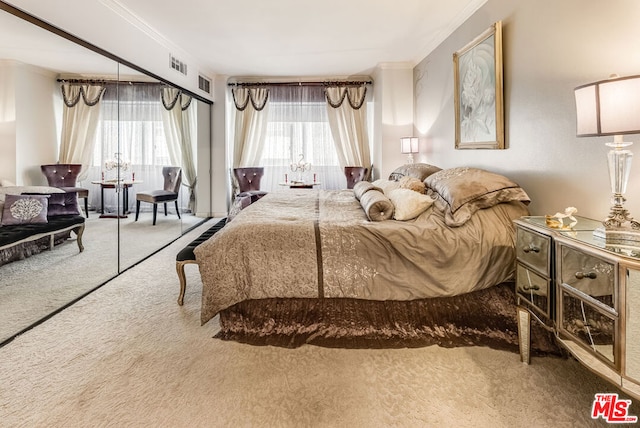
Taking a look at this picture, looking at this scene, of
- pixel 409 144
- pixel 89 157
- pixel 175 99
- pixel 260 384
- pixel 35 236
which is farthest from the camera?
pixel 409 144

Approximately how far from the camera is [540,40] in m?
2.43

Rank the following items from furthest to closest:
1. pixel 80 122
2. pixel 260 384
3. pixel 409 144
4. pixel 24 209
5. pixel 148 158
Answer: pixel 409 144
pixel 148 158
pixel 80 122
pixel 24 209
pixel 260 384

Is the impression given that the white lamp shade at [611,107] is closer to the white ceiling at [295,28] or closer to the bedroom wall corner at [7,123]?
the white ceiling at [295,28]

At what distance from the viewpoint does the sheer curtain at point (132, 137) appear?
3.27m

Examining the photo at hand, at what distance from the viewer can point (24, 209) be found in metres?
2.52

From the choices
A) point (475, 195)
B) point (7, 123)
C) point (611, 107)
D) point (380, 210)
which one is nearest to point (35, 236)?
point (7, 123)

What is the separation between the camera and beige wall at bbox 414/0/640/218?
1.85 metres

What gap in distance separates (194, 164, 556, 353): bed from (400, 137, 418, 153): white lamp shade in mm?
3043

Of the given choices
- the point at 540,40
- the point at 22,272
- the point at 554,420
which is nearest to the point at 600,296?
the point at 554,420

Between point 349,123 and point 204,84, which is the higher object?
point 204,84

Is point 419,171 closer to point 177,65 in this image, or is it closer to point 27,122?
point 27,122

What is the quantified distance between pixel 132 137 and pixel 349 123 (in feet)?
12.3

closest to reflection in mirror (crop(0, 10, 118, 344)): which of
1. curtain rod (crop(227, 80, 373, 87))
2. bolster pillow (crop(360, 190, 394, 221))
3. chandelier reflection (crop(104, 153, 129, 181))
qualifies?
chandelier reflection (crop(104, 153, 129, 181))

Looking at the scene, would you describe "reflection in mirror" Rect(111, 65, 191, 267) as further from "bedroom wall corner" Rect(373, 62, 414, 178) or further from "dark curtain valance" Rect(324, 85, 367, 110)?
"bedroom wall corner" Rect(373, 62, 414, 178)
